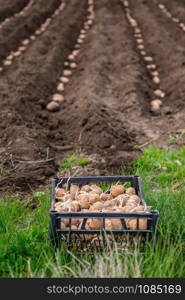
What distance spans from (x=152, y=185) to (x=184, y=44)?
544 cm

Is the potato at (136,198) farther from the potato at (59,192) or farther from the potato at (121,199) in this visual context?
the potato at (59,192)

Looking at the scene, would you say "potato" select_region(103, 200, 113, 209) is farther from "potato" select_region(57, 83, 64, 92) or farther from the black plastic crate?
"potato" select_region(57, 83, 64, 92)

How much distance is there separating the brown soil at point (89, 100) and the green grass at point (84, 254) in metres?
0.72

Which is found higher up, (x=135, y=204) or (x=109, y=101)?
(x=135, y=204)

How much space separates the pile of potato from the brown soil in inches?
44.2

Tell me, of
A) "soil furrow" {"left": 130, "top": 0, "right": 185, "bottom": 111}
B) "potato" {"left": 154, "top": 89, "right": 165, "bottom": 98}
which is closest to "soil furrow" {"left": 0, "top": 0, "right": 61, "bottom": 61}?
"soil furrow" {"left": 130, "top": 0, "right": 185, "bottom": 111}

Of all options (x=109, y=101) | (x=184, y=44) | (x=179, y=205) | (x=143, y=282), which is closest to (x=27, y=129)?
(x=109, y=101)

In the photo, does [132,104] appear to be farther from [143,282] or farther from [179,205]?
[143,282]

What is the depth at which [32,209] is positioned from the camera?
4129 mm

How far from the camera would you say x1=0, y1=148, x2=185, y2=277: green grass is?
9.07 feet

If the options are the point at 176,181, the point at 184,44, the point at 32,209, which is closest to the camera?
the point at 32,209

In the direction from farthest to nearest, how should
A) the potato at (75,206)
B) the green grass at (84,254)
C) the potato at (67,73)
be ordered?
the potato at (67,73) → the potato at (75,206) → the green grass at (84,254)

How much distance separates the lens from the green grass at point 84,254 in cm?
277

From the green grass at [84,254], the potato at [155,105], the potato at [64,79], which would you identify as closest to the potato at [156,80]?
the potato at [155,105]
